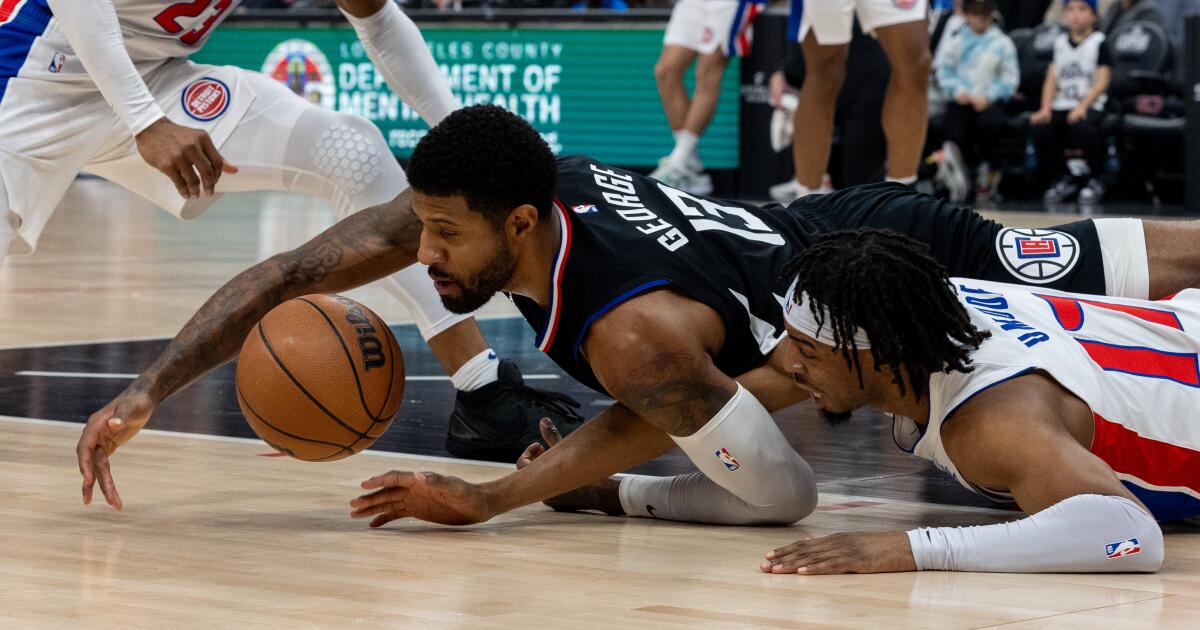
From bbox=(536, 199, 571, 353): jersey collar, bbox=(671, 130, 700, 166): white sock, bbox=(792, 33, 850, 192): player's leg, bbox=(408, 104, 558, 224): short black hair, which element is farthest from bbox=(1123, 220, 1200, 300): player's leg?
bbox=(671, 130, 700, 166): white sock

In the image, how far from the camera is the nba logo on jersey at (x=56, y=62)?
15.8 ft

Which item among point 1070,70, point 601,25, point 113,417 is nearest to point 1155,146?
point 1070,70

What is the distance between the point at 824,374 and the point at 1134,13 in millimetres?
11469

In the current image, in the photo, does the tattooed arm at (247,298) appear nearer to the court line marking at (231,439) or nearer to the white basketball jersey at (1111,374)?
the court line marking at (231,439)

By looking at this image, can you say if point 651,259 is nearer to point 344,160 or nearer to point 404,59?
point 344,160

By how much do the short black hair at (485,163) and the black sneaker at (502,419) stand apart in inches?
47.5

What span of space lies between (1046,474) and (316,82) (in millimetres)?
14548

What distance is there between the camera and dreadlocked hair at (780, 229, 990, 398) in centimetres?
339

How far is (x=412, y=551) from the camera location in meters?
3.50

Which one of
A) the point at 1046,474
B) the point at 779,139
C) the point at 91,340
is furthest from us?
the point at 779,139

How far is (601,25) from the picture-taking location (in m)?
15.5

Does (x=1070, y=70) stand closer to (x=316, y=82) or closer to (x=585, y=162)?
(x=316, y=82)

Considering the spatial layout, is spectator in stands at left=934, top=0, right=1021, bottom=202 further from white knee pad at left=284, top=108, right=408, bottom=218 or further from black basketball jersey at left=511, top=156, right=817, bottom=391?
black basketball jersey at left=511, top=156, right=817, bottom=391

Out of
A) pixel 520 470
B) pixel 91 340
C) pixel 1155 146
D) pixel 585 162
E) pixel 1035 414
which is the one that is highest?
pixel 585 162
